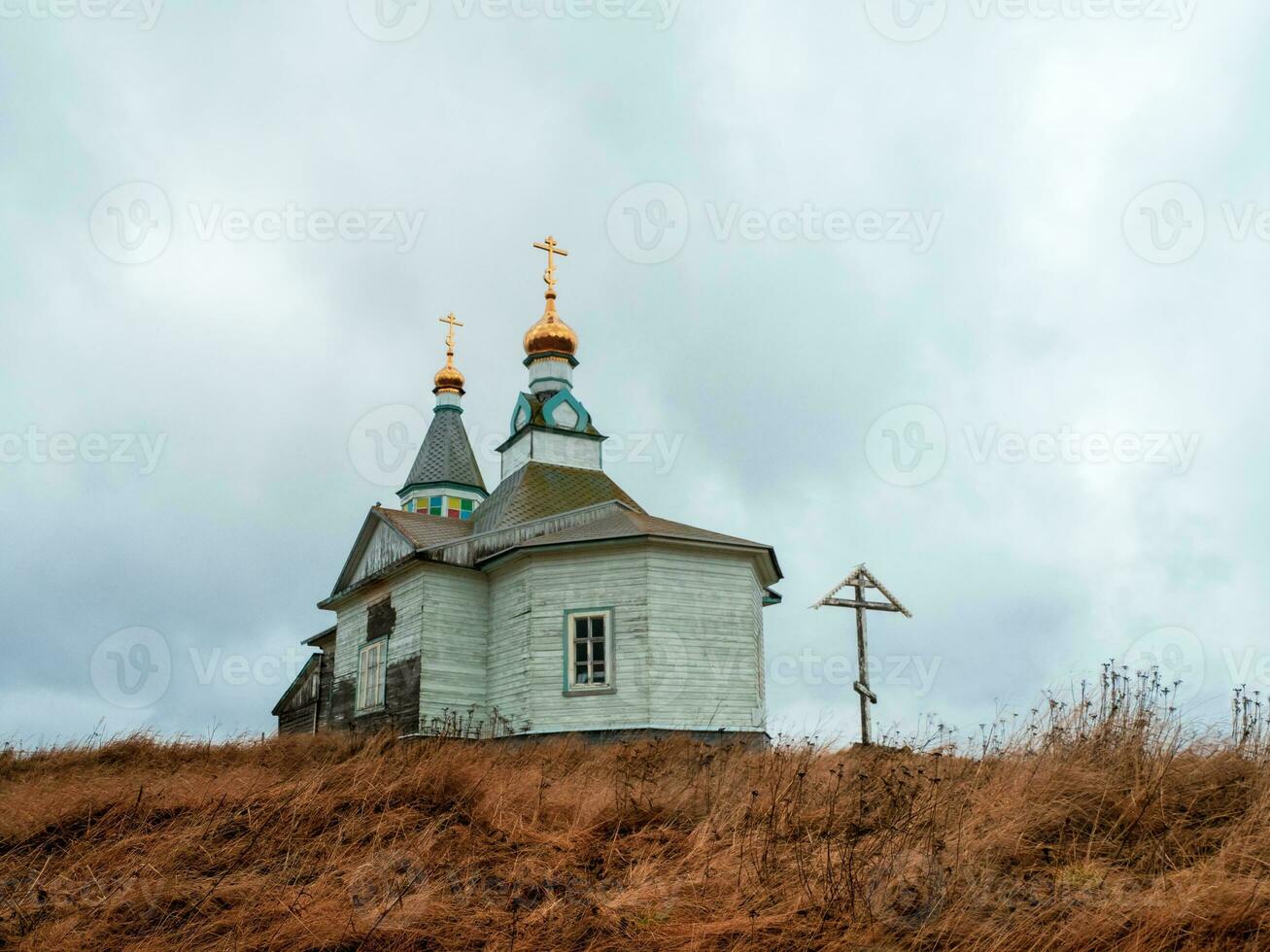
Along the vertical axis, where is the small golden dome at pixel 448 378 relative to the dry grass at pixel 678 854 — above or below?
above

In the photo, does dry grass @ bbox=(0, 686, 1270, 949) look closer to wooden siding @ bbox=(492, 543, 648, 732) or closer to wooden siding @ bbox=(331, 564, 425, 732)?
wooden siding @ bbox=(492, 543, 648, 732)

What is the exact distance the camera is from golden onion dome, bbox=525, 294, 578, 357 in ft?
84.8

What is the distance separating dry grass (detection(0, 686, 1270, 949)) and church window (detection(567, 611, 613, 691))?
885 cm

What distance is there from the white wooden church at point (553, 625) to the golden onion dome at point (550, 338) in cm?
471

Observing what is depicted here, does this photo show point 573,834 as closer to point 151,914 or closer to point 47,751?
point 151,914

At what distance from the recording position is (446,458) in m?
38.8

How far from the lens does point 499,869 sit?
19.5 feet

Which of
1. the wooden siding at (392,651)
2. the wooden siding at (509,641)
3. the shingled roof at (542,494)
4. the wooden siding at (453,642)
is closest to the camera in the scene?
the wooden siding at (509,641)

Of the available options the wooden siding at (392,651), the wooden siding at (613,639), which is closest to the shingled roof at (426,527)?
the wooden siding at (392,651)

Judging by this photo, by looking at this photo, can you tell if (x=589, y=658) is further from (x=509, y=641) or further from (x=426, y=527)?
(x=426, y=527)

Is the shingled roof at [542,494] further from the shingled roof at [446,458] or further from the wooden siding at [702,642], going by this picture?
the shingled roof at [446,458]

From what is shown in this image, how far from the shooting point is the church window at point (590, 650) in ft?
57.1

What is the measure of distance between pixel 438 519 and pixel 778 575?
306 inches

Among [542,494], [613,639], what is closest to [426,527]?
[542,494]
